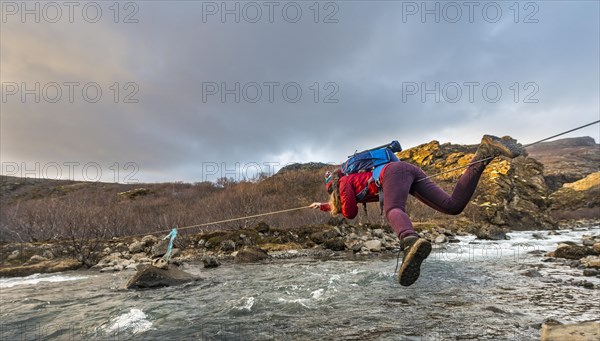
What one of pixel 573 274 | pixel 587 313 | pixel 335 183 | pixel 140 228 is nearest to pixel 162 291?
pixel 335 183

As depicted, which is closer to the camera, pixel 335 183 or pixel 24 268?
pixel 335 183

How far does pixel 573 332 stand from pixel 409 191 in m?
2.37

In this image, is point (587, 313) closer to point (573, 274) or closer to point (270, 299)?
point (573, 274)

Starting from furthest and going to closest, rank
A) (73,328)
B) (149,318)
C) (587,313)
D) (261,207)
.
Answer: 1. (261,207)
2. (149,318)
3. (73,328)
4. (587,313)

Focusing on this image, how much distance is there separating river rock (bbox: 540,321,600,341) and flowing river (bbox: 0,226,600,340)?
2.76m

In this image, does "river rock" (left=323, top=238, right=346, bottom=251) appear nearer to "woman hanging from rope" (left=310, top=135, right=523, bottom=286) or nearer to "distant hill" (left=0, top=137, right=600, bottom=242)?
"distant hill" (left=0, top=137, right=600, bottom=242)

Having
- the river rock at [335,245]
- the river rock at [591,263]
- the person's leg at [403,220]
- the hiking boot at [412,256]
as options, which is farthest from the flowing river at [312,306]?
the river rock at [335,245]

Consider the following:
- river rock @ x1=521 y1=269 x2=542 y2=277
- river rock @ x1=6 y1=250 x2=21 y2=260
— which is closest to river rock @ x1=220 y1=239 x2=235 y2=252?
river rock @ x1=6 y1=250 x2=21 y2=260

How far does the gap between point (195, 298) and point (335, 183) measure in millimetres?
6078

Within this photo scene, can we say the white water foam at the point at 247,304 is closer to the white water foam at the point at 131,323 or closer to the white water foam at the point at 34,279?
the white water foam at the point at 131,323

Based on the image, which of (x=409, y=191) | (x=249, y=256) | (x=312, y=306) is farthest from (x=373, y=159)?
(x=249, y=256)

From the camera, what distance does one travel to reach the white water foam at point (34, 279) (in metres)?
12.7

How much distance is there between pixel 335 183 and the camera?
5664mm

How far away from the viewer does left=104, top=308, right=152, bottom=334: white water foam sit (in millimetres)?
6887
